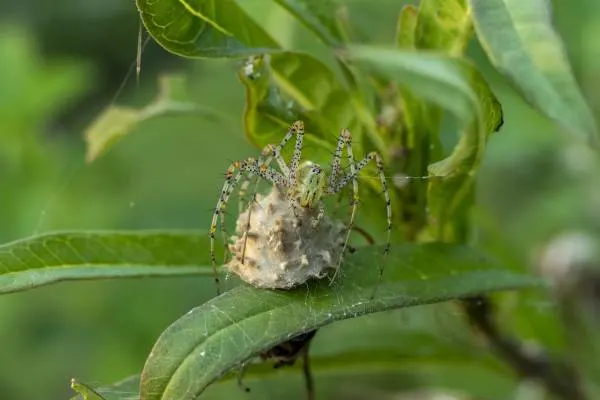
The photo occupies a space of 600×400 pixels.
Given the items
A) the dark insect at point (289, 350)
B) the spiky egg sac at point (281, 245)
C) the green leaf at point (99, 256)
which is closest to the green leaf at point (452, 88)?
the spiky egg sac at point (281, 245)

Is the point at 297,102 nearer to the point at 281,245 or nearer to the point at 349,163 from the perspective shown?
the point at 349,163

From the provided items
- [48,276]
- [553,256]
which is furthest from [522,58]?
[553,256]

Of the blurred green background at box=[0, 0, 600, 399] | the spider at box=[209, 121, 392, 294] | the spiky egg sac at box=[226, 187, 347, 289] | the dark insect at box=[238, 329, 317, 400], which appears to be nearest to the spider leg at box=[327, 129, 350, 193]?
the spider at box=[209, 121, 392, 294]

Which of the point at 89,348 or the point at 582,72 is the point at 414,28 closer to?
the point at 582,72

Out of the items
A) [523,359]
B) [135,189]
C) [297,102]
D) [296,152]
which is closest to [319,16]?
[297,102]

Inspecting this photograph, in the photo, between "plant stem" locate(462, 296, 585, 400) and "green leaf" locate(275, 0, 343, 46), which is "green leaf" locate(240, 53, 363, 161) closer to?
"green leaf" locate(275, 0, 343, 46)
